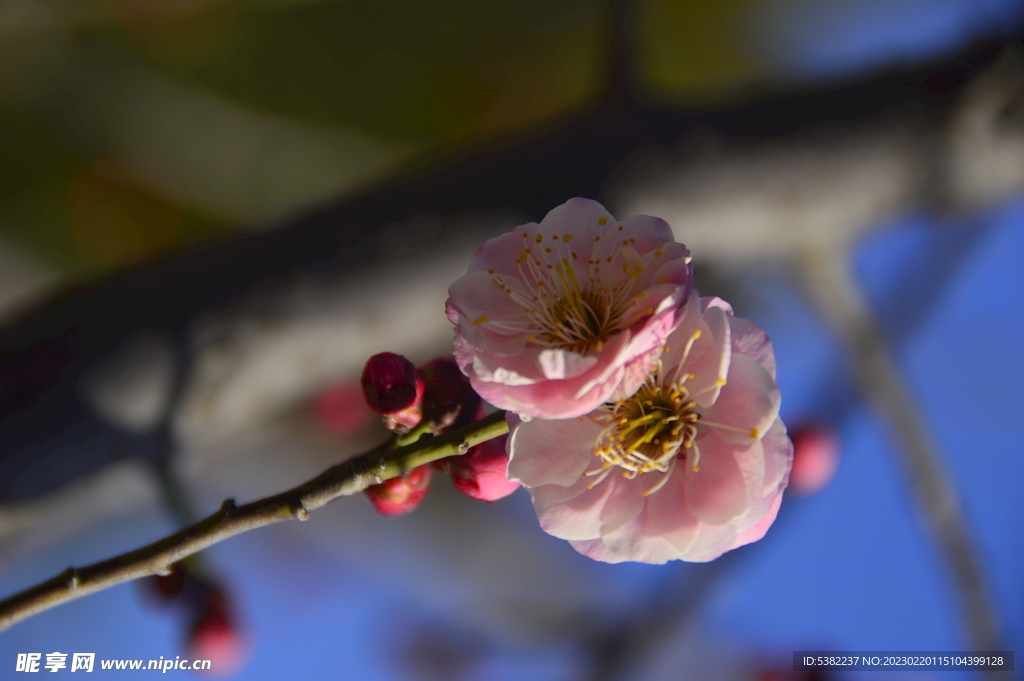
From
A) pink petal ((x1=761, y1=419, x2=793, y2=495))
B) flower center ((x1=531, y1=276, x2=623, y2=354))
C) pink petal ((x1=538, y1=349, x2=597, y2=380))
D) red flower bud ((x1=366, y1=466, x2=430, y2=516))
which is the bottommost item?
pink petal ((x1=761, y1=419, x2=793, y2=495))

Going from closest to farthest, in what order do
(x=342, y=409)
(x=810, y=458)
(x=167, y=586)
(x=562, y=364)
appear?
(x=562, y=364)
(x=167, y=586)
(x=810, y=458)
(x=342, y=409)

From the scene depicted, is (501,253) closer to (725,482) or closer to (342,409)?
(725,482)

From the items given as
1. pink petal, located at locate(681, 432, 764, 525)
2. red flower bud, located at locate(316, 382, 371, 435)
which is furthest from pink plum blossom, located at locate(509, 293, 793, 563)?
red flower bud, located at locate(316, 382, 371, 435)

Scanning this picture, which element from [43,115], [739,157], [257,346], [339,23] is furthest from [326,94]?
[739,157]

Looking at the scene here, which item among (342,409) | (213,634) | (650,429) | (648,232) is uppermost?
(342,409)

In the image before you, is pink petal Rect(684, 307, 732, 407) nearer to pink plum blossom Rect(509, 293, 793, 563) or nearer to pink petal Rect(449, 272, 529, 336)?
pink plum blossom Rect(509, 293, 793, 563)

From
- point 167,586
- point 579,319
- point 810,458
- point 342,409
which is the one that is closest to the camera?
point 579,319

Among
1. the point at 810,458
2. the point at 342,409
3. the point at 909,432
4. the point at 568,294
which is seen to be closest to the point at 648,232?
the point at 568,294

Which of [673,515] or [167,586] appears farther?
[167,586]
